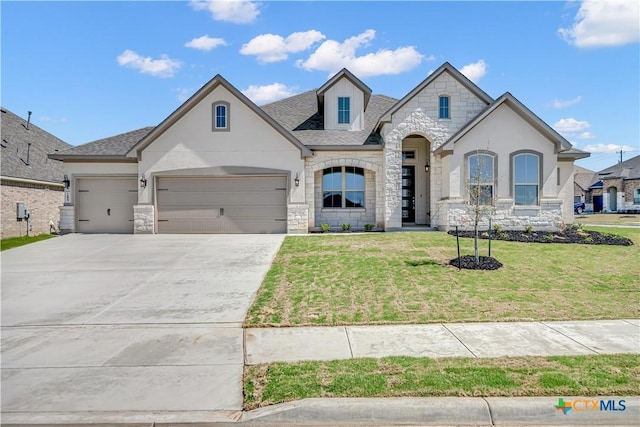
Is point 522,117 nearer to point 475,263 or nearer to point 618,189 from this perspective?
point 475,263

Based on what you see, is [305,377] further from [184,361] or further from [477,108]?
[477,108]

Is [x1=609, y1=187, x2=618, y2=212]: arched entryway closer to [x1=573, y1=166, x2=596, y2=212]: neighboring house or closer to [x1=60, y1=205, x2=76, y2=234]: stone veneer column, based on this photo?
[x1=573, y1=166, x2=596, y2=212]: neighboring house

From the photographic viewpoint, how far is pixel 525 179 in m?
16.5

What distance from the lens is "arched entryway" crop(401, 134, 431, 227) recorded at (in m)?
18.8

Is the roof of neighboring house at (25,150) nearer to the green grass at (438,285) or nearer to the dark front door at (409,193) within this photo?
the green grass at (438,285)

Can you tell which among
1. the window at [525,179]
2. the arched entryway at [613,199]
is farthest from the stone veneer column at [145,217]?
the arched entryway at [613,199]

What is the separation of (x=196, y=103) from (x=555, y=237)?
1494 centimetres

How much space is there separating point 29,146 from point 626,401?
26.7 m

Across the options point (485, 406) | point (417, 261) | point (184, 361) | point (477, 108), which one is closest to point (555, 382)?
point (485, 406)

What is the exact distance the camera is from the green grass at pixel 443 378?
13.6 feet

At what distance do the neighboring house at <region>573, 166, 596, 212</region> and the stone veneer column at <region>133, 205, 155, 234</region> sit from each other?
4730 cm

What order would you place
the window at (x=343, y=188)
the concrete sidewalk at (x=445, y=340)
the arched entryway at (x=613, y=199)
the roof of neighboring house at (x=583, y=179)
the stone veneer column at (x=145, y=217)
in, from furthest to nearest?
the roof of neighboring house at (x=583, y=179) → the arched entryway at (x=613, y=199) → the window at (x=343, y=188) → the stone veneer column at (x=145, y=217) → the concrete sidewalk at (x=445, y=340)

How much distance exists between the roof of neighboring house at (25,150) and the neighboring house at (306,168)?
15.8 ft

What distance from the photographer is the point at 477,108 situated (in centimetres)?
1709
